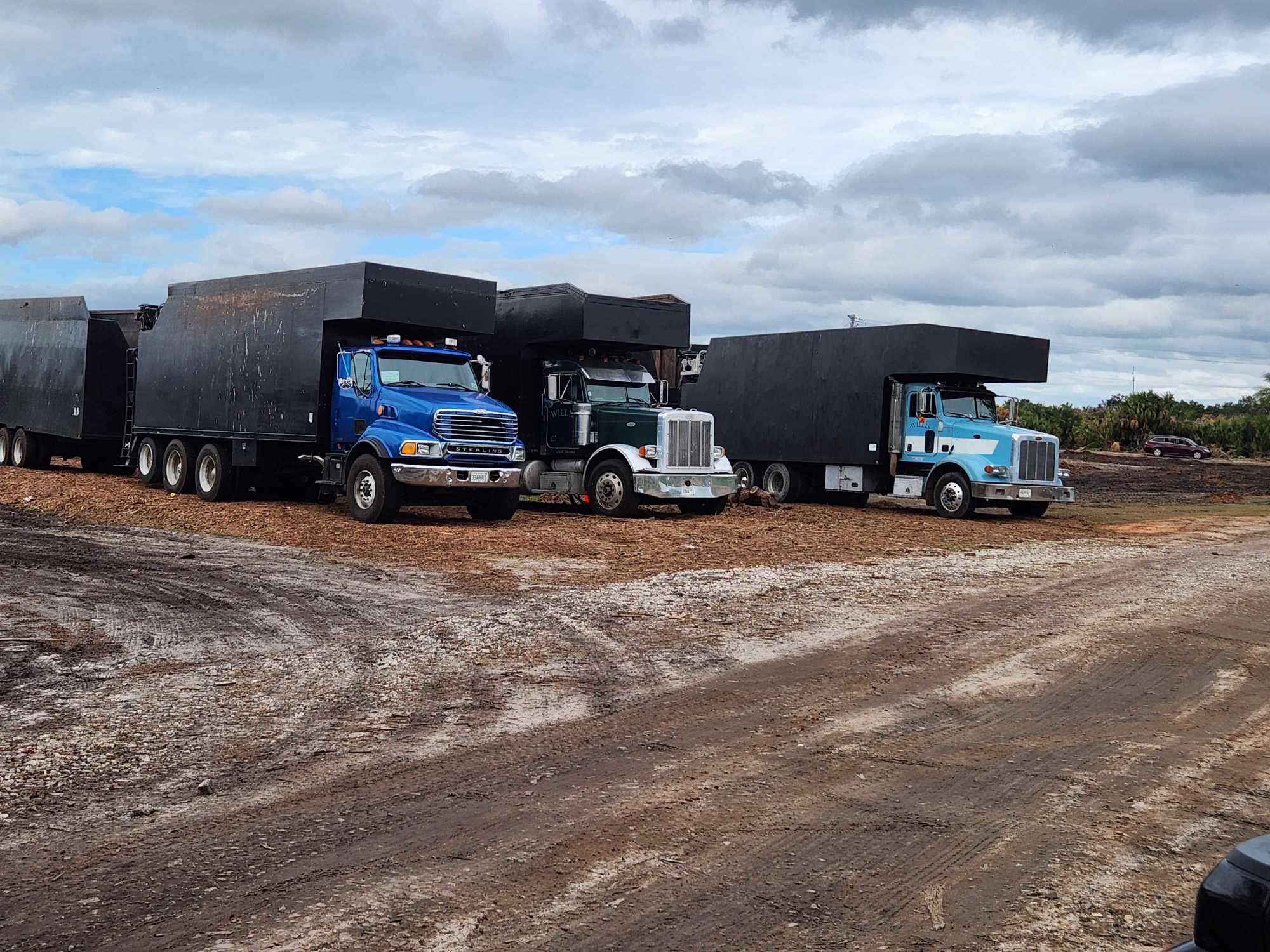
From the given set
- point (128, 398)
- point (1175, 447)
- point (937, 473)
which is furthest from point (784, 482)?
point (1175, 447)

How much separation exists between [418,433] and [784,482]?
38.2 ft

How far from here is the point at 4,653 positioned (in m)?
8.74

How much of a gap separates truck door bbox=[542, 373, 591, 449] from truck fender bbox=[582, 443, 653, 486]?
43 centimetres

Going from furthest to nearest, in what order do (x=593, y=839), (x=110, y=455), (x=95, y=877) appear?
(x=110, y=455)
(x=593, y=839)
(x=95, y=877)

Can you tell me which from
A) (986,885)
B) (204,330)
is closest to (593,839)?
(986,885)

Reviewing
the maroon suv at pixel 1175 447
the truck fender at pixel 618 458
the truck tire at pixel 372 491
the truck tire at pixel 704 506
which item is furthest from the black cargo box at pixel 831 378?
the maroon suv at pixel 1175 447

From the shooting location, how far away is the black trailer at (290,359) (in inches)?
769

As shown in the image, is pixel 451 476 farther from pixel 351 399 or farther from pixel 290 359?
pixel 290 359

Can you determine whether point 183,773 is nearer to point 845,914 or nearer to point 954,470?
point 845,914

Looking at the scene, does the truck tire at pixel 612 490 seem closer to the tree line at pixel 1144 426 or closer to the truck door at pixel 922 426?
the truck door at pixel 922 426

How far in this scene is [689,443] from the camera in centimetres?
2220

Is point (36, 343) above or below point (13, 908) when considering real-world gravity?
above

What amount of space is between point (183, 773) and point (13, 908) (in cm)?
170

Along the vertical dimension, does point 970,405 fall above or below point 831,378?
below
